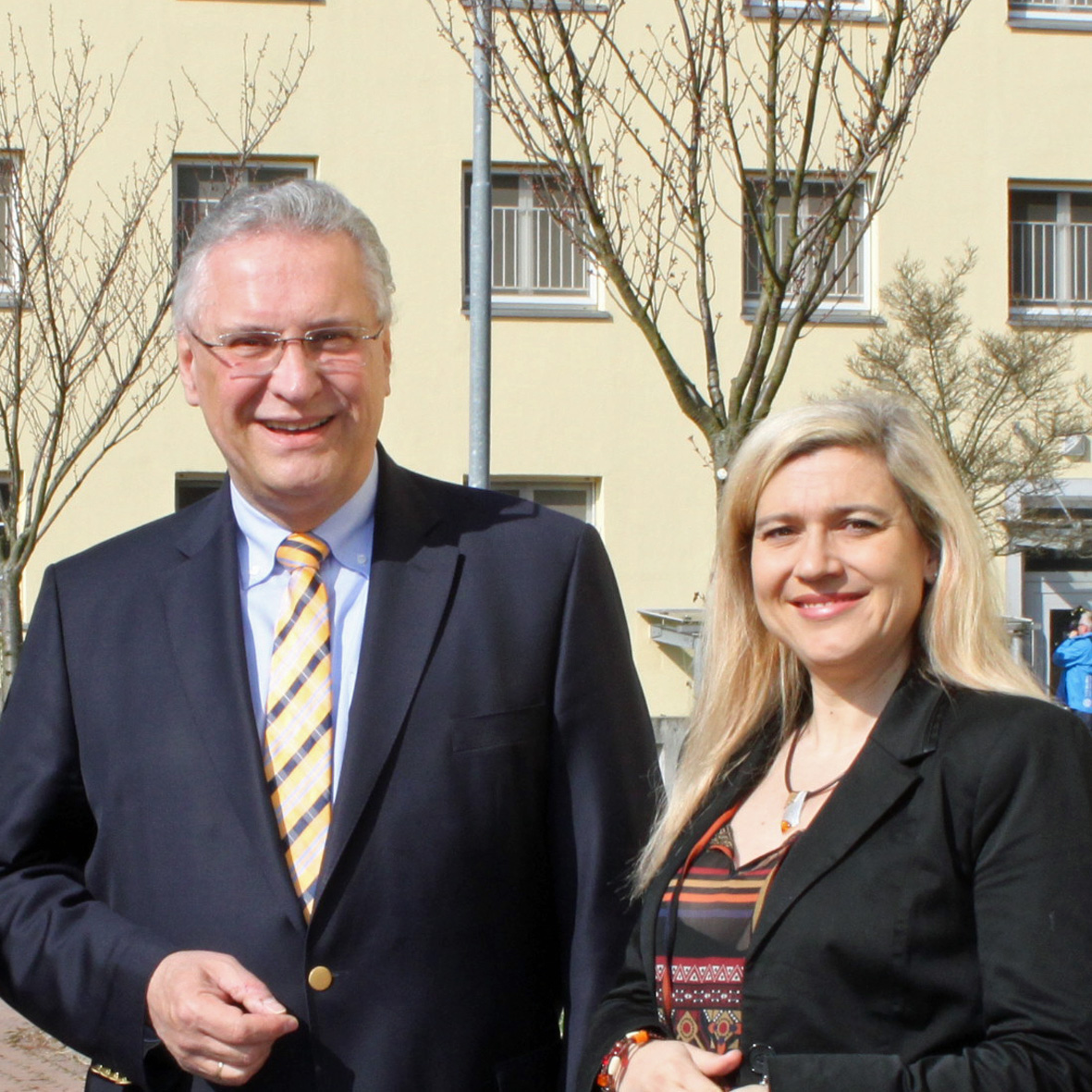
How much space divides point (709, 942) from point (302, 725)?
704mm

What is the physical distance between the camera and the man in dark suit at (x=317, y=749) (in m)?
2.36

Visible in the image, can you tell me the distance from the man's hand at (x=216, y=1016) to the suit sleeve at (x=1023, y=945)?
0.70 metres

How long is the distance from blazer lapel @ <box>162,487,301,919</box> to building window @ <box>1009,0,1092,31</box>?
1503cm

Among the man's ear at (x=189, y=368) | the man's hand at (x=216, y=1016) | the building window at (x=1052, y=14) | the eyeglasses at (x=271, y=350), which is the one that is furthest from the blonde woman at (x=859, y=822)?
the building window at (x=1052, y=14)

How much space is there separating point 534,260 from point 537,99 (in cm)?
962

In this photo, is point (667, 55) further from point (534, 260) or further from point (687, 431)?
point (687, 431)


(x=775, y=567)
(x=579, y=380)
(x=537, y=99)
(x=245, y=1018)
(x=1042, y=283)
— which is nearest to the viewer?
(x=245, y=1018)

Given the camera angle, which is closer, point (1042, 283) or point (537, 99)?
point (537, 99)

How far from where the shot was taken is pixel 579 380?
15.0 metres

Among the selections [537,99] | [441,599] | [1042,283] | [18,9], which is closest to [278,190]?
[441,599]

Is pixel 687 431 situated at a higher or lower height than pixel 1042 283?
lower

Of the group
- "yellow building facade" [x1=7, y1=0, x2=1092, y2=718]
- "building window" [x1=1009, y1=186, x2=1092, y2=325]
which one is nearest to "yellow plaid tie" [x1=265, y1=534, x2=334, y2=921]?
"yellow building facade" [x1=7, y1=0, x2=1092, y2=718]

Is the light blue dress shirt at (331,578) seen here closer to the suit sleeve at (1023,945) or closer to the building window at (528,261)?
the suit sleeve at (1023,945)

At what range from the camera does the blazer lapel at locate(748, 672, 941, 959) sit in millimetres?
2184
